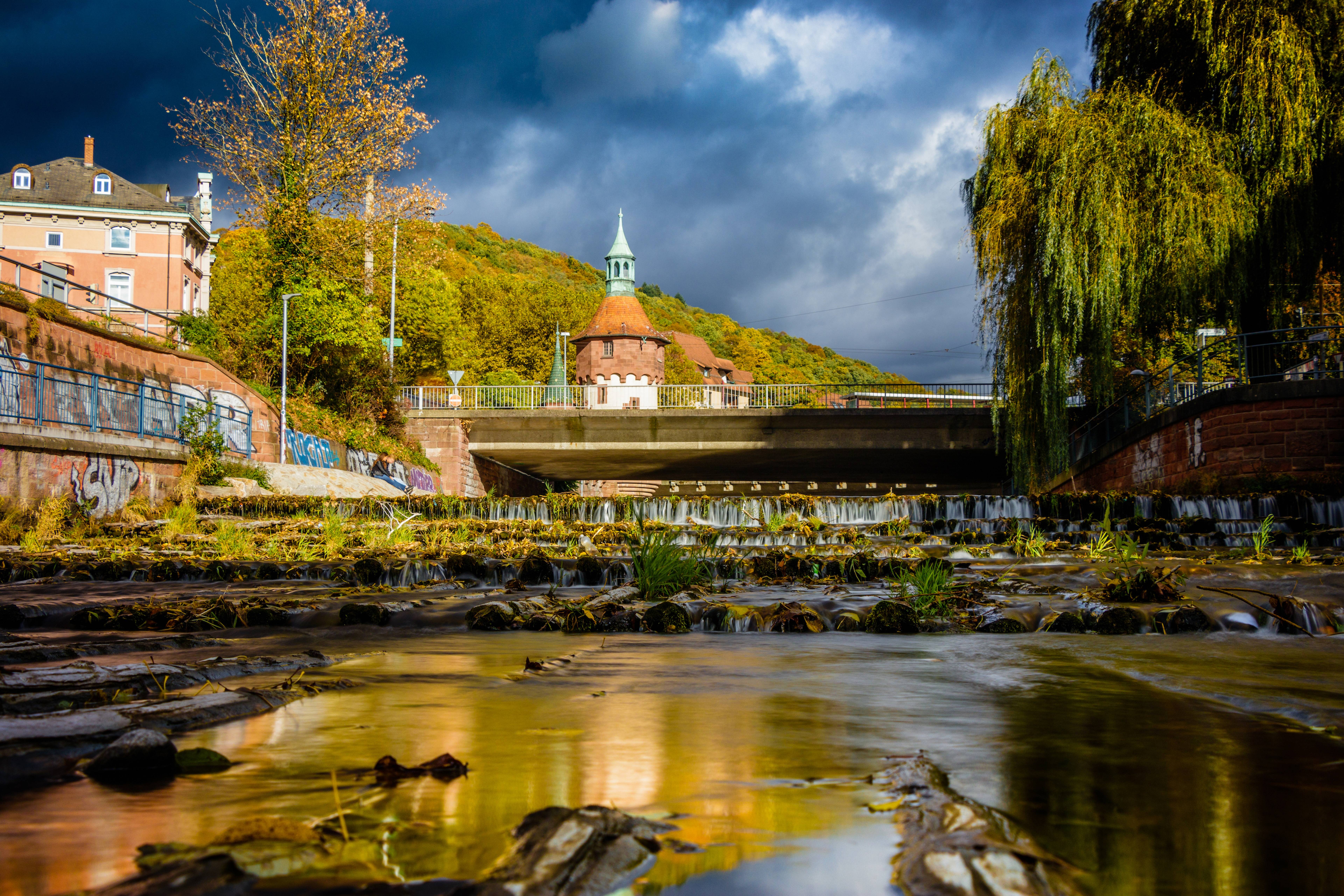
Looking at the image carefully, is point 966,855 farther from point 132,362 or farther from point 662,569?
point 132,362

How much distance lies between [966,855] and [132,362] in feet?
92.8

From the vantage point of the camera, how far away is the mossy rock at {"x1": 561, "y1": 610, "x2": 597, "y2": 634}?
20.8 feet

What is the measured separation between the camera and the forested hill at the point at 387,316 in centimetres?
3509

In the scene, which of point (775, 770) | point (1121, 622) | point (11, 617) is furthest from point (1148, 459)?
point (775, 770)

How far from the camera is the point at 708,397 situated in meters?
48.3

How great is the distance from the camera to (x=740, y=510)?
17562 mm

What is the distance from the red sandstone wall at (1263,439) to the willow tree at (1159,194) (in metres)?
2.59

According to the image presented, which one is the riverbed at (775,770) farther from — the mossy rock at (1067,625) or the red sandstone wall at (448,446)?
the red sandstone wall at (448,446)

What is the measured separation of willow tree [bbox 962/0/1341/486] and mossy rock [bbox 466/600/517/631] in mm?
15857

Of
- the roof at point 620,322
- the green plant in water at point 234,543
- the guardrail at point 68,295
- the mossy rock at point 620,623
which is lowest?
the mossy rock at point 620,623

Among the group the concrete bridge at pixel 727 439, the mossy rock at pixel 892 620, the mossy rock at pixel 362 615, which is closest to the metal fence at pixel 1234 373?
the concrete bridge at pixel 727 439

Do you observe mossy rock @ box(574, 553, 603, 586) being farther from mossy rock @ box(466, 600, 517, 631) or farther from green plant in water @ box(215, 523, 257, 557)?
green plant in water @ box(215, 523, 257, 557)

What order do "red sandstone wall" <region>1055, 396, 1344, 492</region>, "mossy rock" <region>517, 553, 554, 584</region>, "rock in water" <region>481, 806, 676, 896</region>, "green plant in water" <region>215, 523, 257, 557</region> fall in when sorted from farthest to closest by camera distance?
1. "red sandstone wall" <region>1055, 396, 1344, 492</region>
2. "green plant in water" <region>215, 523, 257, 557</region>
3. "mossy rock" <region>517, 553, 554, 584</region>
4. "rock in water" <region>481, 806, 676, 896</region>

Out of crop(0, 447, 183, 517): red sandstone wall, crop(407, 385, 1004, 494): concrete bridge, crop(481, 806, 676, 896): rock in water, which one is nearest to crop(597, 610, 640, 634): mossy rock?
crop(481, 806, 676, 896): rock in water
